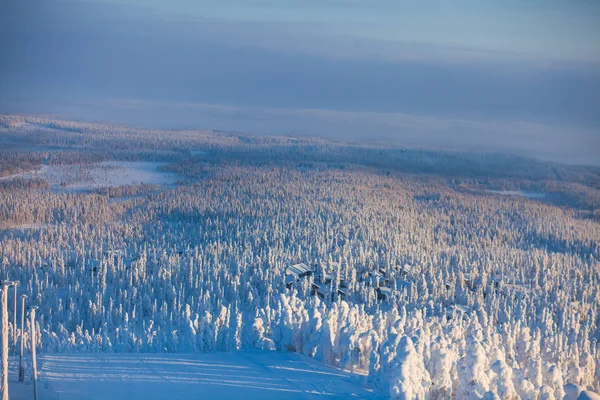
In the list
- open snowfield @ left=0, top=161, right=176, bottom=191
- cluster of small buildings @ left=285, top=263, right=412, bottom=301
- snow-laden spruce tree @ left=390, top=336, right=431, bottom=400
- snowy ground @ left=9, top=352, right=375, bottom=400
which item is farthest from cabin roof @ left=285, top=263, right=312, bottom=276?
open snowfield @ left=0, top=161, right=176, bottom=191

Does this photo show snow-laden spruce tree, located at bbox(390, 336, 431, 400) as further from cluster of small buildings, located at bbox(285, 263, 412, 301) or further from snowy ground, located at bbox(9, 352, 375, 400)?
cluster of small buildings, located at bbox(285, 263, 412, 301)

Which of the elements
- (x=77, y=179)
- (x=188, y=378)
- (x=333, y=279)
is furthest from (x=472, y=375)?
(x=77, y=179)

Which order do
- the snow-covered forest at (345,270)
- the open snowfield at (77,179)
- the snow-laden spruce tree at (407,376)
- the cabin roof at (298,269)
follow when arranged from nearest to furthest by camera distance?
the snow-laden spruce tree at (407,376) → the snow-covered forest at (345,270) → the cabin roof at (298,269) → the open snowfield at (77,179)

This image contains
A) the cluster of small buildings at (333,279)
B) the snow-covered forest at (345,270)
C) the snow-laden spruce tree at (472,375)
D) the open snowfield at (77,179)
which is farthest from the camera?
the open snowfield at (77,179)

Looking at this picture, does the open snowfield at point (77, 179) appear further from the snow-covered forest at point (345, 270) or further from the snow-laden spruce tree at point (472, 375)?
the snow-laden spruce tree at point (472, 375)

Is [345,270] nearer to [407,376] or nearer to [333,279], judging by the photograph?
[333,279]

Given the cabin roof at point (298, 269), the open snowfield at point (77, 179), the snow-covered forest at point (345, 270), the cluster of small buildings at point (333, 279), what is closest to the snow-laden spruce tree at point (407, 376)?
the snow-covered forest at point (345, 270)
